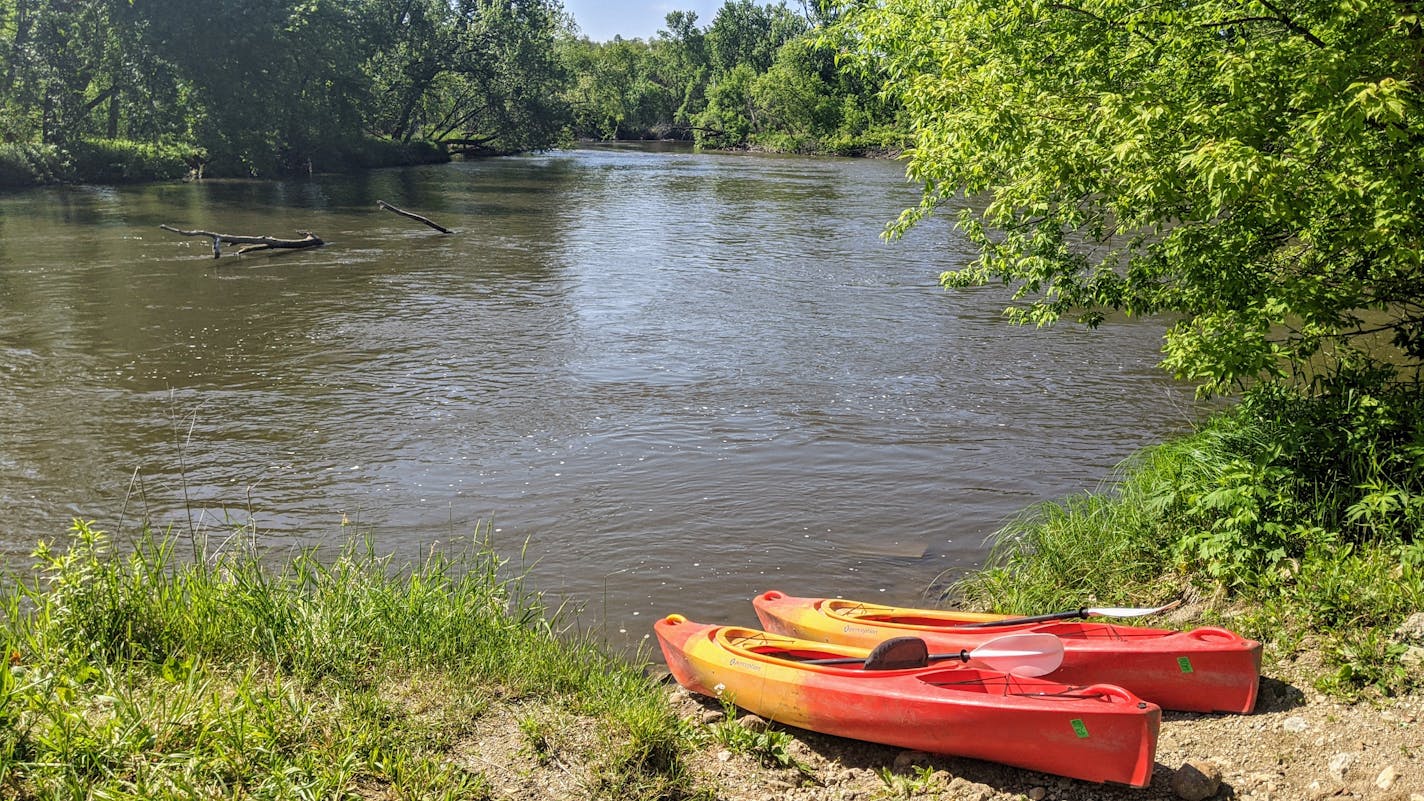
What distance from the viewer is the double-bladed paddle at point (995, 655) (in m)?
4.38

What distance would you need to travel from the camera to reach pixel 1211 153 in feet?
15.6

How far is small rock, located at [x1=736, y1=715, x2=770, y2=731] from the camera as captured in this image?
15.4 ft

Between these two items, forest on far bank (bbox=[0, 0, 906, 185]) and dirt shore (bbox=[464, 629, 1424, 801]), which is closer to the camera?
dirt shore (bbox=[464, 629, 1424, 801])

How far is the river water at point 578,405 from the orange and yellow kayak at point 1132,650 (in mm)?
1307

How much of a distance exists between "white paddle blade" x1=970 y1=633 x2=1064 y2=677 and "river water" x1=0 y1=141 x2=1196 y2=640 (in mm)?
2176

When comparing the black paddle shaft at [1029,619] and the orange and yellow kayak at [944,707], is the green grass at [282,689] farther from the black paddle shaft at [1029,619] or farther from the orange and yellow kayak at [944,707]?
the black paddle shaft at [1029,619]

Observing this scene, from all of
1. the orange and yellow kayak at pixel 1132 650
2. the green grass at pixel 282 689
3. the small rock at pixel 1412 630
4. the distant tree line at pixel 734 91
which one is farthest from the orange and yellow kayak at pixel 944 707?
the distant tree line at pixel 734 91

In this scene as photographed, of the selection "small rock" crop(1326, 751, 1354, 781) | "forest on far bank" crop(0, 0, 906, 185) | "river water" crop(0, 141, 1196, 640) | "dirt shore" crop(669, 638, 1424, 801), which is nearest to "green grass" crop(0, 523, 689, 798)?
"dirt shore" crop(669, 638, 1424, 801)

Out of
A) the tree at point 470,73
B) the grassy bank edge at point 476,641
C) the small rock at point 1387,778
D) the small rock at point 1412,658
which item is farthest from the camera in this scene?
the tree at point 470,73

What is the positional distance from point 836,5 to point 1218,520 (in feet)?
16.8

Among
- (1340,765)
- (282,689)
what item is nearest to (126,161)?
(282,689)

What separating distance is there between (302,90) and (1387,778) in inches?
1636

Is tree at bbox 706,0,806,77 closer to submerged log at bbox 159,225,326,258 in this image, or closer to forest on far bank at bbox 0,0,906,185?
forest on far bank at bbox 0,0,906,185

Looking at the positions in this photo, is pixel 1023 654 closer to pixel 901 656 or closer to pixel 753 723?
pixel 901 656
